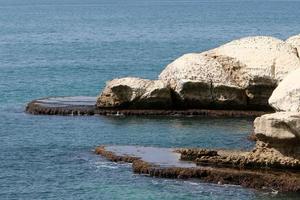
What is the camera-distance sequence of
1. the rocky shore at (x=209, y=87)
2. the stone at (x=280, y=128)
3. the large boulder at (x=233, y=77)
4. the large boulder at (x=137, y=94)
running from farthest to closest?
the large boulder at (x=137, y=94) < the rocky shore at (x=209, y=87) < the large boulder at (x=233, y=77) < the stone at (x=280, y=128)

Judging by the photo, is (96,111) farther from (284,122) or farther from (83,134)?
(284,122)

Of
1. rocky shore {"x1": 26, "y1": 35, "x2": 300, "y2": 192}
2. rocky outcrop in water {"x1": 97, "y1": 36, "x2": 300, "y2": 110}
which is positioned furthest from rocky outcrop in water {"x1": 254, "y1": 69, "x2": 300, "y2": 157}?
rocky outcrop in water {"x1": 97, "y1": 36, "x2": 300, "y2": 110}

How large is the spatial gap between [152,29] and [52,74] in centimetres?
7011

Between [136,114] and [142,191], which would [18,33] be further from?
[142,191]

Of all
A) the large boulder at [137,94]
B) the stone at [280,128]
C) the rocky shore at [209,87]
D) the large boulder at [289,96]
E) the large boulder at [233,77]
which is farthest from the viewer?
the large boulder at [137,94]

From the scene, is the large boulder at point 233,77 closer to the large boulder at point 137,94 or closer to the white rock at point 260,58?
the white rock at point 260,58

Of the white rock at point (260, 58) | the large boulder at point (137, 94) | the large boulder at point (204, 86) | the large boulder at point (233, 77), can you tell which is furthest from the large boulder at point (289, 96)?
the large boulder at point (137, 94)

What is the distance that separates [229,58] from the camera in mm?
73188

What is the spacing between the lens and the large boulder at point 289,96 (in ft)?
171

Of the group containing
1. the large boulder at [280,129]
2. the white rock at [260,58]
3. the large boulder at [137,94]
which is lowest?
the large boulder at [280,129]

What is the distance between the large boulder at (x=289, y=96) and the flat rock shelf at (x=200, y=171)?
3380 mm

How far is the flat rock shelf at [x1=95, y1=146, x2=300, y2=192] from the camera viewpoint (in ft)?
162

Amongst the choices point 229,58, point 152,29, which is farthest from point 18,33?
point 229,58

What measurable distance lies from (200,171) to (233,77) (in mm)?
21943
